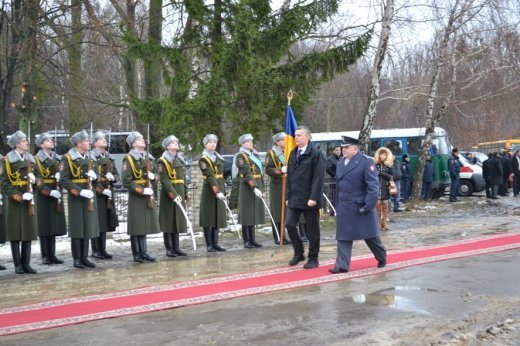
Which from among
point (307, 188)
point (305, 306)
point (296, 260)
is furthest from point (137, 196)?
point (305, 306)

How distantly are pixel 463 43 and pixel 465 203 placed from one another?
16.3 feet

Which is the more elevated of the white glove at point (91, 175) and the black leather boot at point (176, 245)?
the white glove at point (91, 175)

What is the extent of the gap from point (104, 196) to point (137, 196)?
2.47ft

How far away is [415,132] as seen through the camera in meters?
26.8

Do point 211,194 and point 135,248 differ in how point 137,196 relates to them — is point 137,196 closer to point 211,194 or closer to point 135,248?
point 135,248

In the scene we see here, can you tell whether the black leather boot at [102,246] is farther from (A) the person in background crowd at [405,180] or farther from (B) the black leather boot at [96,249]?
(A) the person in background crowd at [405,180]

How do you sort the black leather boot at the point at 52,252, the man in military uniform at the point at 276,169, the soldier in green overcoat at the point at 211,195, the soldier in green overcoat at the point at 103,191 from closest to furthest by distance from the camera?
the black leather boot at the point at 52,252
the soldier in green overcoat at the point at 103,191
the soldier in green overcoat at the point at 211,195
the man in military uniform at the point at 276,169

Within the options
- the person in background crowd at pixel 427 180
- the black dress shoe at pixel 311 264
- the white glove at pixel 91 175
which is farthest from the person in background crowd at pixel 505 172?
the white glove at pixel 91 175

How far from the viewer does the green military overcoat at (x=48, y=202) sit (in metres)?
10.3

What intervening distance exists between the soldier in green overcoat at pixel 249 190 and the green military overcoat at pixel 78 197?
277 cm

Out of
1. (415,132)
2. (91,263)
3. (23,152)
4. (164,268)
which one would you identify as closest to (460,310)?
(164,268)

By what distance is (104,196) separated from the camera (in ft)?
36.4

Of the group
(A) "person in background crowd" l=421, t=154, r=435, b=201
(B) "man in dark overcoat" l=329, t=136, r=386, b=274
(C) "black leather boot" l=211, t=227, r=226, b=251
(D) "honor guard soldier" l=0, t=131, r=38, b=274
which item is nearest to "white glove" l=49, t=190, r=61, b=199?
(D) "honor guard soldier" l=0, t=131, r=38, b=274

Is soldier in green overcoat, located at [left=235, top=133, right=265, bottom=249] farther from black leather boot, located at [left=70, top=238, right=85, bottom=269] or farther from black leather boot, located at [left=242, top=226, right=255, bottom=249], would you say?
black leather boot, located at [left=70, top=238, right=85, bottom=269]
